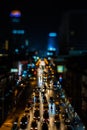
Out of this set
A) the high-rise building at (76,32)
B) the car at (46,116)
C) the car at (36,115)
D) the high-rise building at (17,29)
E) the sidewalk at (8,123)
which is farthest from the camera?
the high-rise building at (17,29)

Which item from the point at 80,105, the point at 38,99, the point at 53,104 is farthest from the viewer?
the point at 38,99

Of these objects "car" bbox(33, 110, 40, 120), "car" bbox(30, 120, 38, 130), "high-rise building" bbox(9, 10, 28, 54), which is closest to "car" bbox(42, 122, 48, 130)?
"car" bbox(30, 120, 38, 130)

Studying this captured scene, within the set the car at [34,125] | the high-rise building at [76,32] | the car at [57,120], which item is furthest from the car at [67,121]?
the high-rise building at [76,32]

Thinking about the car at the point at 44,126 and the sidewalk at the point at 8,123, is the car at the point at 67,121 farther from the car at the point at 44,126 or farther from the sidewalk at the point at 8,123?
the sidewalk at the point at 8,123

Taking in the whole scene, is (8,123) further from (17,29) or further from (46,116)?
(17,29)

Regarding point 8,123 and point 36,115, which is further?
point 36,115

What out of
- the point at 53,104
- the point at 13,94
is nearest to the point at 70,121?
the point at 53,104

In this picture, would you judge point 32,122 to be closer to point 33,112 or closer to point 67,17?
point 33,112

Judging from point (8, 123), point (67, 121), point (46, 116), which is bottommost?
point (46, 116)

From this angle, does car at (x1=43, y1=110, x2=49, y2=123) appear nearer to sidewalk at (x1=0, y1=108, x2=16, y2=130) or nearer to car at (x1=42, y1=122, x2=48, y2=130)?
car at (x1=42, y1=122, x2=48, y2=130)

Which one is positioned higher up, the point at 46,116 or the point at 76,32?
the point at 76,32

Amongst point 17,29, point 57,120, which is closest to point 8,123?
point 57,120
